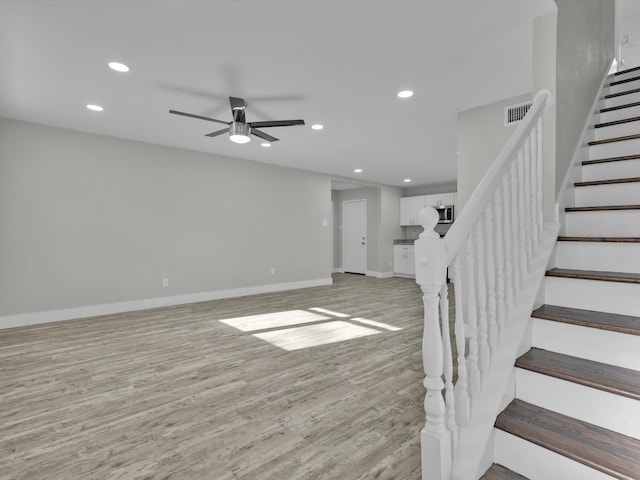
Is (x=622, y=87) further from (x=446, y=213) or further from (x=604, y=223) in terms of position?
(x=446, y=213)

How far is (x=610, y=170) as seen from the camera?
225 centimetres

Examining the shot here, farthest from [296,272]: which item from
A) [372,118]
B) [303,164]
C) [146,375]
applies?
[146,375]

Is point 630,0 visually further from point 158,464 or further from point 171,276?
point 171,276

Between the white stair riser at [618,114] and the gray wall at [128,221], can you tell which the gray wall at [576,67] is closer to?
the white stair riser at [618,114]

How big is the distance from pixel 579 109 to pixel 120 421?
376 cm

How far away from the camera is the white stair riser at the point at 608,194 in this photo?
2.02 m

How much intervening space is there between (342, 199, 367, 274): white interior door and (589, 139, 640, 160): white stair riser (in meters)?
6.52

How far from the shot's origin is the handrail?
1.17 meters

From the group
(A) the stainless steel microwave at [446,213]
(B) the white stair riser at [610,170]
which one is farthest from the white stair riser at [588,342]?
(A) the stainless steel microwave at [446,213]

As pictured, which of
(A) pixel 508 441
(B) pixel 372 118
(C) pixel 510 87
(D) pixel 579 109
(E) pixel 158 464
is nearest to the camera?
(A) pixel 508 441

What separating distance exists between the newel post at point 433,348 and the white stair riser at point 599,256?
124 cm

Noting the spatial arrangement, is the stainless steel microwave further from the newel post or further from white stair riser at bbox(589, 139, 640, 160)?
the newel post

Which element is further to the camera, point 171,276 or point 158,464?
point 171,276

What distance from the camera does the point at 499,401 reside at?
129 centimetres
